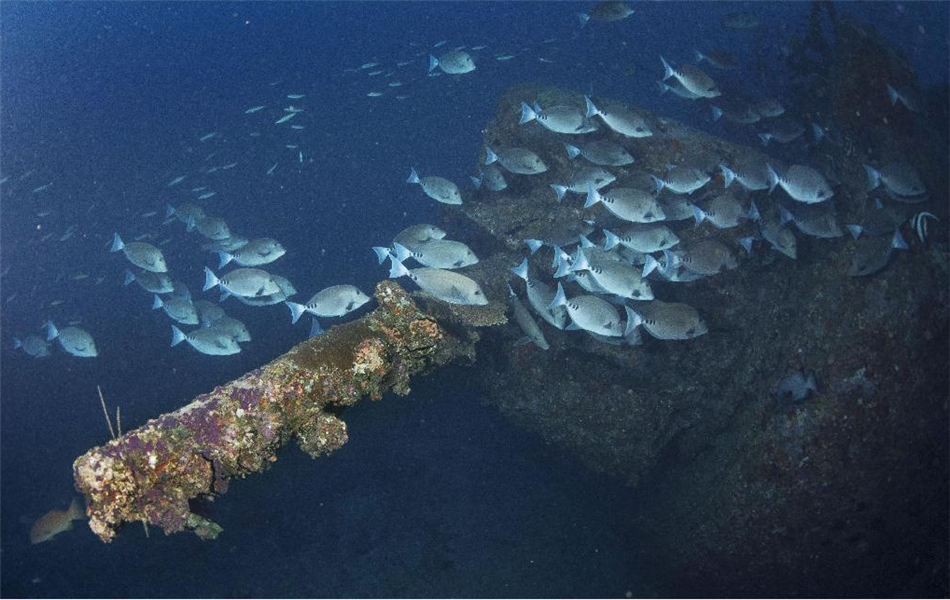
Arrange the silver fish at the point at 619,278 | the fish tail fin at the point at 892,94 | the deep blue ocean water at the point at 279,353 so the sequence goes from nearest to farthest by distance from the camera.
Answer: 1. the silver fish at the point at 619,278
2. the fish tail fin at the point at 892,94
3. the deep blue ocean water at the point at 279,353

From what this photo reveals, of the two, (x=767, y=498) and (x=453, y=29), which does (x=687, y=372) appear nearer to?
(x=767, y=498)

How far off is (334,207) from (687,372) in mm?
25810

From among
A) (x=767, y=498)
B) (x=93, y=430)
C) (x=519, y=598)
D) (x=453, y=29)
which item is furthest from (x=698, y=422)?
(x=453, y=29)

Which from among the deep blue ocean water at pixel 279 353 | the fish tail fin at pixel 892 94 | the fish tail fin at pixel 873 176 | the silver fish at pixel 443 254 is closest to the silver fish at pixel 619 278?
the silver fish at pixel 443 254

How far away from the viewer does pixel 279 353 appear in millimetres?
11992

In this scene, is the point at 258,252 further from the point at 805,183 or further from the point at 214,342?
the point at 805,183

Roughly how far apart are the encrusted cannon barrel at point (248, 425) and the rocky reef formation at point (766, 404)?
8.66 ft

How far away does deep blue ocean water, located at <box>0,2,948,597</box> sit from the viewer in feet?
25.0

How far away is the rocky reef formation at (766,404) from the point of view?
5016mm

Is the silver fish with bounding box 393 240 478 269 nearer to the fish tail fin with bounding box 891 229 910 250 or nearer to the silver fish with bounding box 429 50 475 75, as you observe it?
the fish tail fin with bounding box 891 229 910 250

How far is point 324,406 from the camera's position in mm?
4406

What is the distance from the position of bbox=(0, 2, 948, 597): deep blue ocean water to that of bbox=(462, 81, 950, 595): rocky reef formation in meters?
1.53

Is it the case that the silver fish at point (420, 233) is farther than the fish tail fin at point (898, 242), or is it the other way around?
the silver fish at point (420, 233)

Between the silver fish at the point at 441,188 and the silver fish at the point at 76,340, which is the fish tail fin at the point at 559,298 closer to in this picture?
the silver fish at the point at 441,188
